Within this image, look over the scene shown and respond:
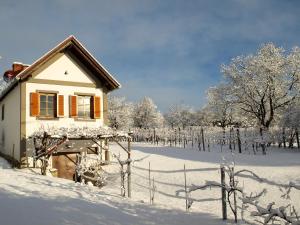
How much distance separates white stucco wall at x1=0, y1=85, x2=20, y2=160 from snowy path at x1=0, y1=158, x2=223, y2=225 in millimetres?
7175

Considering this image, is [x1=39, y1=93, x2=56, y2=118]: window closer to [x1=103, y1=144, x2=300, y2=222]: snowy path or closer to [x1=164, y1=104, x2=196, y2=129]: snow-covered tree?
[x1=103, y1=144, x2=300, y2=222]: snowy path

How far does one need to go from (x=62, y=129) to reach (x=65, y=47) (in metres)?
5.63

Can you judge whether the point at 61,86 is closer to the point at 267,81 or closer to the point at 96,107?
the point at 96,107

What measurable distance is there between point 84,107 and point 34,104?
330cm

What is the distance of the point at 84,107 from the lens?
2173 centimetres

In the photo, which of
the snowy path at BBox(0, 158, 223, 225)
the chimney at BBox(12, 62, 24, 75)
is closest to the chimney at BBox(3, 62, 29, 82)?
the chimney at BBox(12, 62, 24, 75)

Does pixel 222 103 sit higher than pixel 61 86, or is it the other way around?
pixel 222 103

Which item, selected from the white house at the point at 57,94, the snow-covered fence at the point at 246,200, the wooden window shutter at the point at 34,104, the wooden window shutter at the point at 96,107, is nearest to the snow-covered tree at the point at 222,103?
the white house at the point at 57,94

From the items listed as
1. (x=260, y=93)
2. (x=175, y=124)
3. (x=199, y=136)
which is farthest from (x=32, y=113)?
(x=175, y=124)

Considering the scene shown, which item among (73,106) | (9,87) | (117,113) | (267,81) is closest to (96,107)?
(73,106)

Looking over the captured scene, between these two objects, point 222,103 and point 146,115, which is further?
point 146,115

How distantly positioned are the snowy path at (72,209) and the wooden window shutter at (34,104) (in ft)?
21.8

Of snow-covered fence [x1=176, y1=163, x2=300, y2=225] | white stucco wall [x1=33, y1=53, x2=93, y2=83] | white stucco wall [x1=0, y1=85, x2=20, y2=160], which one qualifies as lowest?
snow-covered fence [x1=176, y1=163, x2=300, y2=225]

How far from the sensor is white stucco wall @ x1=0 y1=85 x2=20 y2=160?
20297 mm
